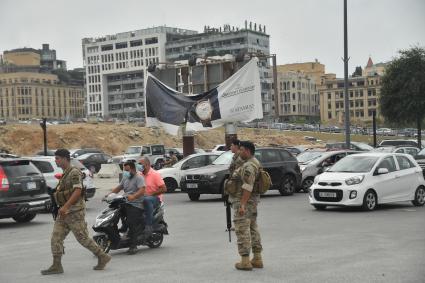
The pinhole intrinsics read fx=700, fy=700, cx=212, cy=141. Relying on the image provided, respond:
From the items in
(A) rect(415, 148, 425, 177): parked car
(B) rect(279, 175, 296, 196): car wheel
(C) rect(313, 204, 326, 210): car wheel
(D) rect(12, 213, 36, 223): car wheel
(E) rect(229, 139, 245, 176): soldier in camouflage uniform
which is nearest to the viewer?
(E) rect(229, 139, 245, 176): soldier in camouflage uniform

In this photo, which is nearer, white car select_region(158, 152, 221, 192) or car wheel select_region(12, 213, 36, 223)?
car wheel select_region(12, 213, 36, 223)

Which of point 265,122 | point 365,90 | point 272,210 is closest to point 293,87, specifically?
point 365,90

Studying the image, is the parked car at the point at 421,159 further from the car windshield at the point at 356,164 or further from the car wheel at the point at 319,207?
the car wheel at the point at 319,207

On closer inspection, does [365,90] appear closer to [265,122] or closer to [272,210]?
[265,122]

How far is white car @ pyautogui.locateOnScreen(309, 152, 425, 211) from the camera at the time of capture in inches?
699

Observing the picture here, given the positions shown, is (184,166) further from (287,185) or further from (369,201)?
(369,201)

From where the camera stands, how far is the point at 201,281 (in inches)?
336

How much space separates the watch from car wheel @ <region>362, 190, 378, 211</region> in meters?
15.8

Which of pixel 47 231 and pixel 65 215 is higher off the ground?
pixel 65 215

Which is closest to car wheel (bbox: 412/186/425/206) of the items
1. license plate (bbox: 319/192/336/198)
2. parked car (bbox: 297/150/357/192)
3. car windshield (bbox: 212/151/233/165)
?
license plate (bbox: 319/192/336/198)

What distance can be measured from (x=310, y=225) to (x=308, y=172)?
10574mm

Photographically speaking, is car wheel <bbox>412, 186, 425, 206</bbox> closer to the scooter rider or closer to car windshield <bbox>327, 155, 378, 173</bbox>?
car windshield <bbox>327, 155, 378, 173</bbox>

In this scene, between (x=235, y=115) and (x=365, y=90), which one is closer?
(x=235, y=115)

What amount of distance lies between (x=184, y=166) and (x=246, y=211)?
17.2 metres
